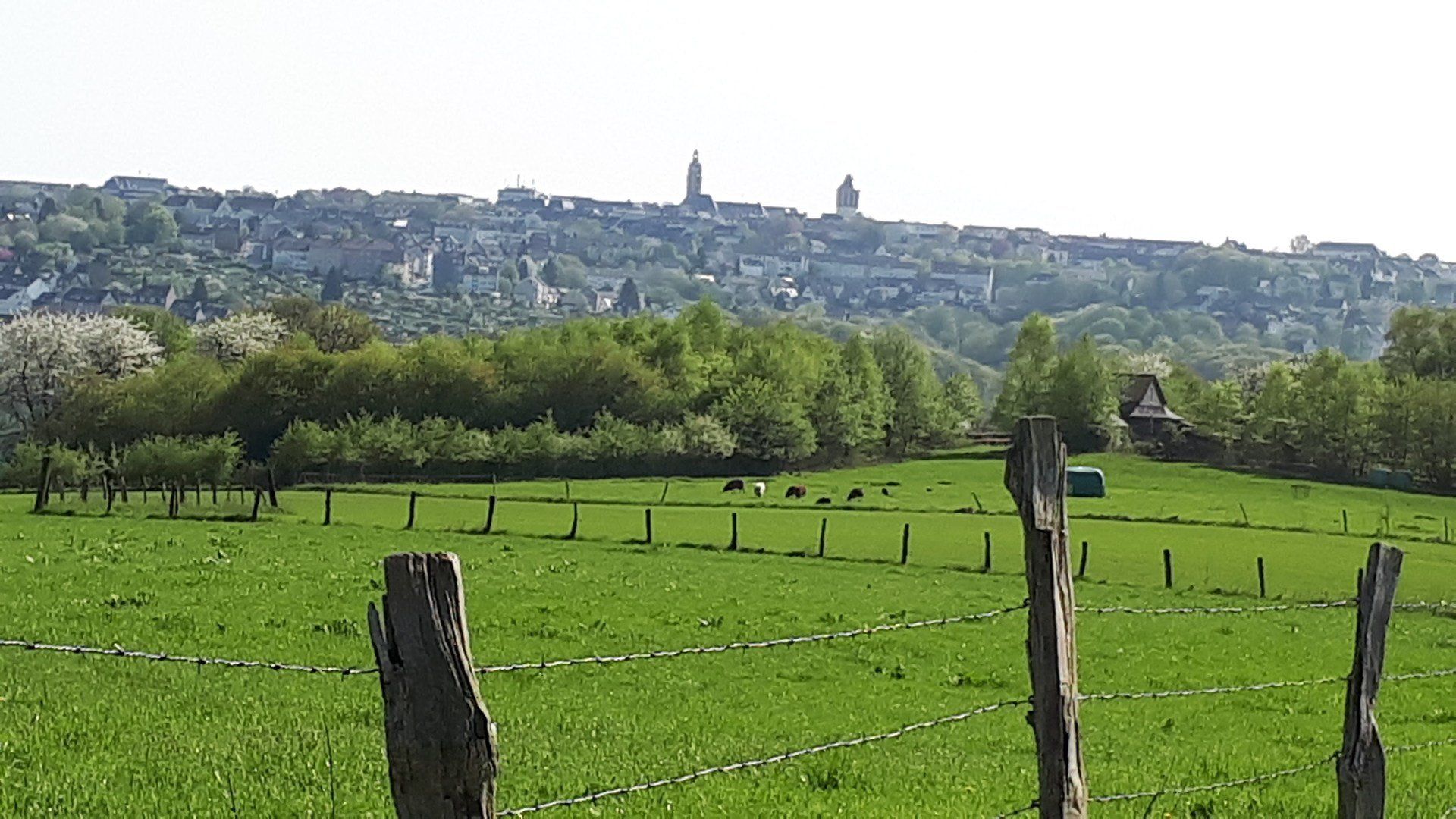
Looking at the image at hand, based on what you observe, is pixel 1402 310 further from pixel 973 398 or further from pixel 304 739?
pixel 304 739

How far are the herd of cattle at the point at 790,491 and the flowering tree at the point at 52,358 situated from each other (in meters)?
41.6

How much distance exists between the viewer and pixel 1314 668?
22.0 metres

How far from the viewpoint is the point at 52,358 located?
322 ft

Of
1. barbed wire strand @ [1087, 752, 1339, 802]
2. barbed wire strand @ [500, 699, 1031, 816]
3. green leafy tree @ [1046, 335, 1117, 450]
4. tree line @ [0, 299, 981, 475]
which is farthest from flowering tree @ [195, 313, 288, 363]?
barbed wire strand @ [500, 699, 1031, 816]

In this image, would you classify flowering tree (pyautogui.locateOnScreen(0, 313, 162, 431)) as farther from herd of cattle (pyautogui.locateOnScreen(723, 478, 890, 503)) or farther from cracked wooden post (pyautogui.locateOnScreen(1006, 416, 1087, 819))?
cracked wooden post (pyautogui.locateOnScreen(1006, 416, 1087, 819))

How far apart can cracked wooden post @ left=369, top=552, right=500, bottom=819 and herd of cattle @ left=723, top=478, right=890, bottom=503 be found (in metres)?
65.3

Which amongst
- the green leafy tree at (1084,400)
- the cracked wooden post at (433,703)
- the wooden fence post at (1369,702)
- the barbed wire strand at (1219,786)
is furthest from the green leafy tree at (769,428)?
the cracked wooden post at (433,703)

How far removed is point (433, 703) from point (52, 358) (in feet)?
335

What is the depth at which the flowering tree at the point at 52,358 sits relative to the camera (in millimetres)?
97625

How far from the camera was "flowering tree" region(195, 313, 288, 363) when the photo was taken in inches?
4385

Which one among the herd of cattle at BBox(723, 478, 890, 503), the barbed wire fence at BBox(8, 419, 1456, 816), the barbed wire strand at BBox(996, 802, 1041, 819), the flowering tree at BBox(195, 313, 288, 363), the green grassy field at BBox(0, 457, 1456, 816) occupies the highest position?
the barbed wire fence at BBox(8, 419, 1456, 816)

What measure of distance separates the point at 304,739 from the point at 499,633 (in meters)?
9.18

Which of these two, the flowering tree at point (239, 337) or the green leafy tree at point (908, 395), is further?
the green leafy tree at point (908, 395)

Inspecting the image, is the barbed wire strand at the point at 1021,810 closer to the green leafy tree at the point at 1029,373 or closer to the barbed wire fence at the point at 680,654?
the barbed wire fence at the point at 680,654
